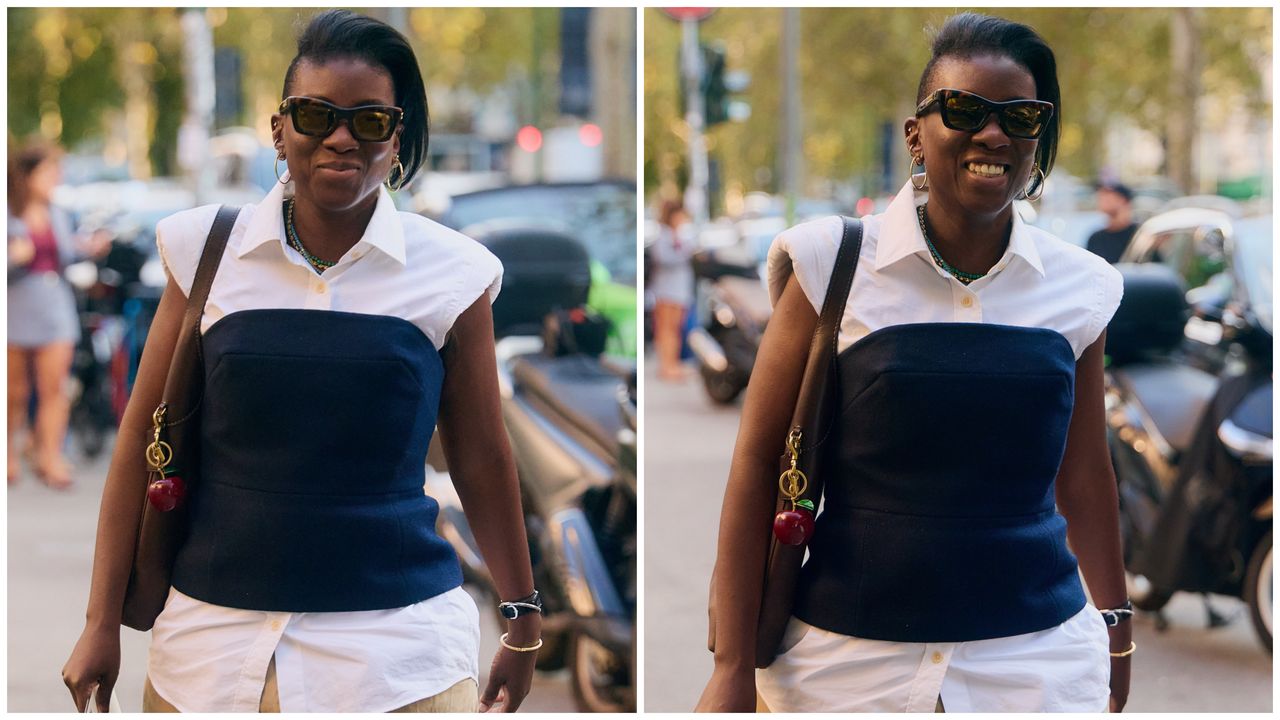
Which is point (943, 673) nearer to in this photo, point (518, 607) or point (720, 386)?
point (518, 607)

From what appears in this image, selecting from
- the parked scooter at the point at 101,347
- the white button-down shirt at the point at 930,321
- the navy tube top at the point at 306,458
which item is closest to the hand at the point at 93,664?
the navy tube top at the point at 306,458

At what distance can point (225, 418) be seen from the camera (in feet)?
7.75

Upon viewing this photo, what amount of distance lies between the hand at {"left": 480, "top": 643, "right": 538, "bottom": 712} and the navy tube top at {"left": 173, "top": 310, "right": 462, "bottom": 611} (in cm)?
44

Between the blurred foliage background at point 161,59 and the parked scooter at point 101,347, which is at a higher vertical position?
the blurred foliage background at point 161,59

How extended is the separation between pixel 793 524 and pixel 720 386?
496 inches

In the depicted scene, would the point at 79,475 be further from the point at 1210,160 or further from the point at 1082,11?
the point at 1210,160

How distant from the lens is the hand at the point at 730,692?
2.37 meters

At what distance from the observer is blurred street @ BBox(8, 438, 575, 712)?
550 cm

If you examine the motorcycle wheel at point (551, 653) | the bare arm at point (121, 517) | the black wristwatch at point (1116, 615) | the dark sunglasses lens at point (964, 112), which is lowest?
the motorcycle wheel at point (551, 653)

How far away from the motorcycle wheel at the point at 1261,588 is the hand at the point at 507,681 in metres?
3.79

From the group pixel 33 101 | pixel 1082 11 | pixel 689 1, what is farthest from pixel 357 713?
Result: pixel 33 101

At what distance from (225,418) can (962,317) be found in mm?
1084

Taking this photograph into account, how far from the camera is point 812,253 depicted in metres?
2.37

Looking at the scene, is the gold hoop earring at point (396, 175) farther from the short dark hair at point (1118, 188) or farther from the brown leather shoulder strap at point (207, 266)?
the short dark hair at point (1118, 188)
